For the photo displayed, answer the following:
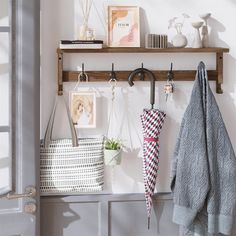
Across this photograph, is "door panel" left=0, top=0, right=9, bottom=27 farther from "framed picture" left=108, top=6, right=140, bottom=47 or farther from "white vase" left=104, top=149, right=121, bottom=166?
"white vase" left=104, top=149, right=121, bottom=166

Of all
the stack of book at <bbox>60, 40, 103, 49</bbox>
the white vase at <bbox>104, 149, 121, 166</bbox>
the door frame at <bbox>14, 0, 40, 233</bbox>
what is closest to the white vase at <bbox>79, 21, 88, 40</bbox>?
the stack of book at <bbox>60, 40, 103, 49</bbox>

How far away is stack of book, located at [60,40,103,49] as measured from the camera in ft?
6.88

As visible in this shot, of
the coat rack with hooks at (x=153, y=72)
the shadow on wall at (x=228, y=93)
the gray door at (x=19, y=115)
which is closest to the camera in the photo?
the gray door at (x=19, y=115)

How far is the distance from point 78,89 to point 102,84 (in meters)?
0.12

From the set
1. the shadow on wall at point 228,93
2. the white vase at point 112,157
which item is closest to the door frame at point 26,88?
the white vase at point 112,157

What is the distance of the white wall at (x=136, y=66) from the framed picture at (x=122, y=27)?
59 mm

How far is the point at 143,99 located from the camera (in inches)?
89.0

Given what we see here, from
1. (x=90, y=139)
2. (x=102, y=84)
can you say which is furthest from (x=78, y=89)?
(x=90, y=139)

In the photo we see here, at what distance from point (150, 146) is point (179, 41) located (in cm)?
54

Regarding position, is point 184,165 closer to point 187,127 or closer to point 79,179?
point 187,127

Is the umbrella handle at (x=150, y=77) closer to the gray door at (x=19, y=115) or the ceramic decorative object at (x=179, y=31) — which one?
the ceramic decorative object at (x=179, y=31)

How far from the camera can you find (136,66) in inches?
88.4

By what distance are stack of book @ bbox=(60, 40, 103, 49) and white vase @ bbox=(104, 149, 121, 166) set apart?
511mm

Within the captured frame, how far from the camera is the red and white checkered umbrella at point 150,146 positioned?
7.13 ft
